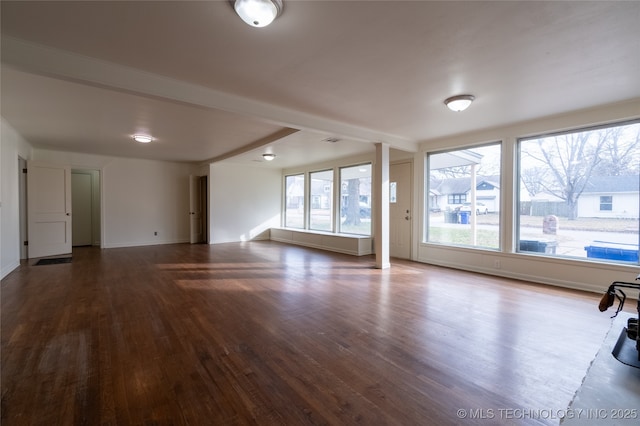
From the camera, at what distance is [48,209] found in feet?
21.1

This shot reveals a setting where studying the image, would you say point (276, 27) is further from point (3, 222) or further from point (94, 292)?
point (3, 222)

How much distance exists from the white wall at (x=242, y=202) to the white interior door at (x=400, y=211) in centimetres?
463

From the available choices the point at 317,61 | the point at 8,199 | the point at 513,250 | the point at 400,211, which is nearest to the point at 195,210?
the point at 8,199

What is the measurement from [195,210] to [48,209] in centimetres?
346

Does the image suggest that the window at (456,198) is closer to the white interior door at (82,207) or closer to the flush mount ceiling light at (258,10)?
the flush mount ceiling light at (258,10)

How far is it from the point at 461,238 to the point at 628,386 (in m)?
4.86

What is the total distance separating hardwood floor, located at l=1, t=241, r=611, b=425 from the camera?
172 cm

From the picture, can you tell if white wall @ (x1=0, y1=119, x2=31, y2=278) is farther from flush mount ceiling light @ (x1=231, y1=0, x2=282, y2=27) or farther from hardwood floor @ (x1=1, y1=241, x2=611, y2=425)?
flush mount ceiling light @ (x1=231, y1=0, x2=282, y2=27)

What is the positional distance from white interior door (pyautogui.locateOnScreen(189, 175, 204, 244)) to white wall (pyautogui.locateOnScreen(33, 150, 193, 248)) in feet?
0.92

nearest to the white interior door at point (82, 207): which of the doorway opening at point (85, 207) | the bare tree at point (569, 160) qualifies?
the doorway opening at point (85, 207)

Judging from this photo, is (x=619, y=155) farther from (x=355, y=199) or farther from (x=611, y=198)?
(x=355, y=199)

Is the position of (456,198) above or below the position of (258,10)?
below

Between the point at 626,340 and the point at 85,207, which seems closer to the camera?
the point at 626,340

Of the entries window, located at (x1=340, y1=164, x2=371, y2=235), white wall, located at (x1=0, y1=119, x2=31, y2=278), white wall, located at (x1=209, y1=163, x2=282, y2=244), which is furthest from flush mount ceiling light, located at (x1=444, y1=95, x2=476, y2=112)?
white wall, located at (x1=209, y1=163, x2=282, y2=244)
